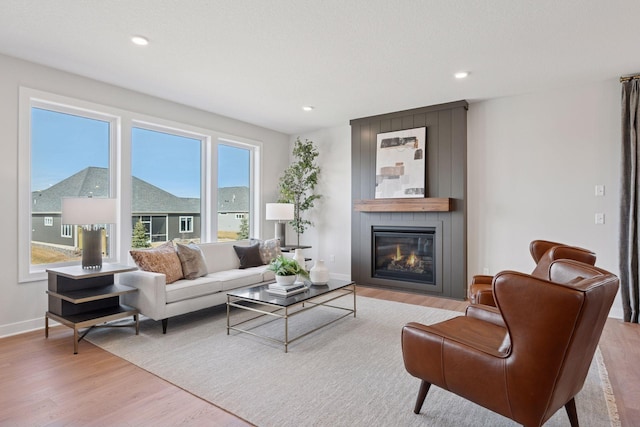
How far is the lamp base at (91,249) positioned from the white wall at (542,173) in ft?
14.5

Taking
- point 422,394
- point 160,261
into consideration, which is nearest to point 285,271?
point 160,261

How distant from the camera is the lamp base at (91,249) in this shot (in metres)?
3.34

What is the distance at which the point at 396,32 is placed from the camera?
2.80m

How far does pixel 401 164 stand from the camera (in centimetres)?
507

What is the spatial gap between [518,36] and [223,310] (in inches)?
156

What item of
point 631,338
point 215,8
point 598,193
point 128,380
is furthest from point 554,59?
point 128,380

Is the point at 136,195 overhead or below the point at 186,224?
overhead

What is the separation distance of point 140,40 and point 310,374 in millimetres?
3002

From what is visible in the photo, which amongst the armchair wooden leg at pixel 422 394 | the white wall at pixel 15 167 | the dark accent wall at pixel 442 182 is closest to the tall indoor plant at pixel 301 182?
the dark accent wall at pixel 442 182

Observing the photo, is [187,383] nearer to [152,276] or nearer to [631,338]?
[152,276]

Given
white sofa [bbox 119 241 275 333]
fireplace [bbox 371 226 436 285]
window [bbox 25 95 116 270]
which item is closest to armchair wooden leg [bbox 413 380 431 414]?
white sofa [bbox 119 241 275 333]

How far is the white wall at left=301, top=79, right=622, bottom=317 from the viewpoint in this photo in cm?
391

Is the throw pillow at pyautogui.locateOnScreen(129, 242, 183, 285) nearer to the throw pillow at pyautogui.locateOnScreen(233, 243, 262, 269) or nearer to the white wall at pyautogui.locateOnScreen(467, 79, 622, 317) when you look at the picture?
the throw pillow at pyautogui.locateOnScreen(233, 243, 262, 269)

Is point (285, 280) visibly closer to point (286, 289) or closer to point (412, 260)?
point (286, 289)
